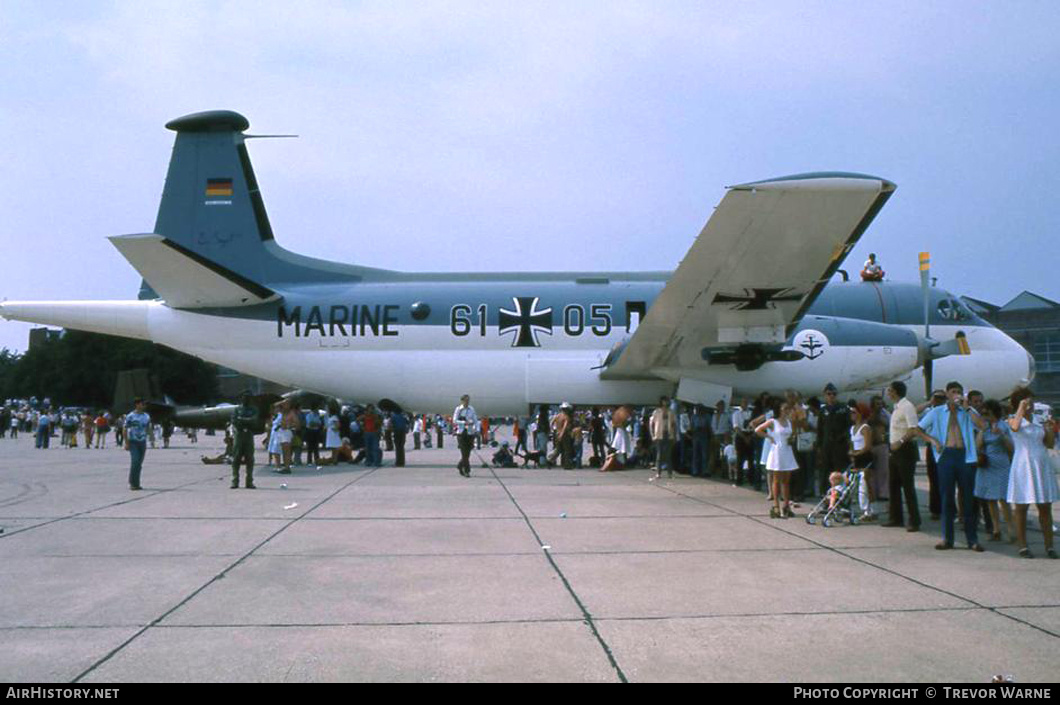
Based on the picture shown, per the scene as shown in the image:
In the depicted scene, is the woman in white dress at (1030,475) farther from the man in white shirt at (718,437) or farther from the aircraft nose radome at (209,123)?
the aircraft nose radome at (209,123)

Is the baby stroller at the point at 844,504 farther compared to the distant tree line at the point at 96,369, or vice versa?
the distant tree line at the point at 96,369

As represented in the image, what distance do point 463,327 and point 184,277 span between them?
651 cm

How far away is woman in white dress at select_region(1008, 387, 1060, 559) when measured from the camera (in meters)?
7.83

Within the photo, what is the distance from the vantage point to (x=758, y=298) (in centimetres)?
1569

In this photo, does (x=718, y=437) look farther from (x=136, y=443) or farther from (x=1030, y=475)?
(x=136, y=443)

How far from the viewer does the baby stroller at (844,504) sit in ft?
33.7

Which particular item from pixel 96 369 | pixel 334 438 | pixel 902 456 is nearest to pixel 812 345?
pixel 902 456

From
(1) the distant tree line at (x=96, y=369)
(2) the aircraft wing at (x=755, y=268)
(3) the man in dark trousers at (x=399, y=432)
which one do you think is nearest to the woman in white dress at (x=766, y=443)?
(2) the aircraft wing at (x=755, y=268)

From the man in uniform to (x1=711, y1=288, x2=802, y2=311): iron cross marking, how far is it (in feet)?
29.2

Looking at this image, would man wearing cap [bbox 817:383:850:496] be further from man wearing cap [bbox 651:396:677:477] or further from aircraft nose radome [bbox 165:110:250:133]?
aircraft nose radome [bbox 165:110:250:133]

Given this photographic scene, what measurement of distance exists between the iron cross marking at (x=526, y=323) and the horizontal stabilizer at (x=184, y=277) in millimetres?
5714

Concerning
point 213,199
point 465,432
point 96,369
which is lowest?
point 465,432

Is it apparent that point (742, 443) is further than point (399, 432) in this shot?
No

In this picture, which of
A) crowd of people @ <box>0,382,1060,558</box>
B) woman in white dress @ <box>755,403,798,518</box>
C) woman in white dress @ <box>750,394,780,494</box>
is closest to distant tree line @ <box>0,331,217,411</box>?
crowd of people @ <box>0,382,1060,558</box>
